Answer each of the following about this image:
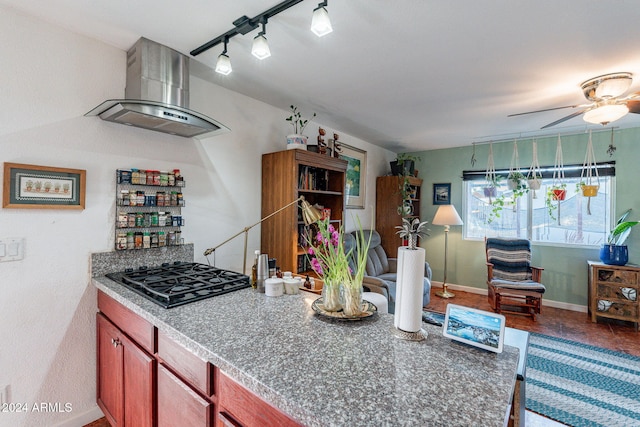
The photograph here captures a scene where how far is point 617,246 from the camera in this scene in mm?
3428

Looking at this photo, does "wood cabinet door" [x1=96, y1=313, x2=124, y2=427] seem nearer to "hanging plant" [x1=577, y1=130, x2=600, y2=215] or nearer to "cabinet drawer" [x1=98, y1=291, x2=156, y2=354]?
"cabinet drawer" [x1=98, y1=291, x2=156, y2=354]

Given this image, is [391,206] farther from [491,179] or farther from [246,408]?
[246,408]

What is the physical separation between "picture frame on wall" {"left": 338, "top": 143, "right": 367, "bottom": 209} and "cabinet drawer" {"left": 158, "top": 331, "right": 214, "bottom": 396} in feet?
10.2

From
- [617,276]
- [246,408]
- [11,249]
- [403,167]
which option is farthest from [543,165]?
→ [11,249]

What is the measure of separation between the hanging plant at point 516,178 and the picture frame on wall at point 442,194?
2.86 ft

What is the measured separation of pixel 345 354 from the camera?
0.93 meters

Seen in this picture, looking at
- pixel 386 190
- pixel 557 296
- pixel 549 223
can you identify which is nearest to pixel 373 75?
pixel 386 190

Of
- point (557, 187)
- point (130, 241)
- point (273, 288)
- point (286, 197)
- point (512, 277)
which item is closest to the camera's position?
point (273, 288)

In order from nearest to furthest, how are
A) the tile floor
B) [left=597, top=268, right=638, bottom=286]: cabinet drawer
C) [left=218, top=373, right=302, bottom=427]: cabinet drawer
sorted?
1. [left=218, top=373, right=302, bottom=427]: cabinet drawer
2. the tile floor
3. [left=597, top=268, right=638, bottom=286]: cabinet drawer

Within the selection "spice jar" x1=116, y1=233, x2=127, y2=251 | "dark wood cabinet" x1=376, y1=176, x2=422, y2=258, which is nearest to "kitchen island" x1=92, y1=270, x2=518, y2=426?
"spice jar" x1=116, y1=233, x2=127, y2=251

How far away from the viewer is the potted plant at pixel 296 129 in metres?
2.81

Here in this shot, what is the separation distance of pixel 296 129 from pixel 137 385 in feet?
8.56

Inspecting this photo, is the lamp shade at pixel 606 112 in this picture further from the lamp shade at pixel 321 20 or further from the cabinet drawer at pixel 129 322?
the cabinet drawer at pixel 129 322

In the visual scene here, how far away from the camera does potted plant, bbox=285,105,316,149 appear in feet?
9.21
